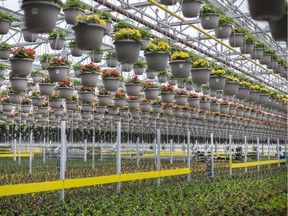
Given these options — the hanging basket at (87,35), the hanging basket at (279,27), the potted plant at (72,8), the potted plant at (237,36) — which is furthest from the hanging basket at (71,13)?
the potted plant at (237,36)

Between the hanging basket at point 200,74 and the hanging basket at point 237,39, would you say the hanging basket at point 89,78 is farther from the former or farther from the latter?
the hanging basket at point 237,39

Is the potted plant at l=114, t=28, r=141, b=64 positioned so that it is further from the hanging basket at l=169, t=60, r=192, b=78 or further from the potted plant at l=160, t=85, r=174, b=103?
the potted plant at l=160, t=85, r=174, b=103

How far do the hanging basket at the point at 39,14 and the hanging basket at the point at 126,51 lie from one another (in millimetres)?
1290

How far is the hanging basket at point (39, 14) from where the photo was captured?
3000 mm

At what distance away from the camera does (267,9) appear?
2668 millimetres

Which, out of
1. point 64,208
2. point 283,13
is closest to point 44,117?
point 64,208

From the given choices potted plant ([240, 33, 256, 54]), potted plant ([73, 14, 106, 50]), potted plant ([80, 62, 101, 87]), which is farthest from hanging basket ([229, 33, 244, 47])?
potted plant ([73, 14, 106, 50])

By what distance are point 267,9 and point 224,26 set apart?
14.8 feet

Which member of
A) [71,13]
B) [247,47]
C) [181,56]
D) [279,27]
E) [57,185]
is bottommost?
[57,185]

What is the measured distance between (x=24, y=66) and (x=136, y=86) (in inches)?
104

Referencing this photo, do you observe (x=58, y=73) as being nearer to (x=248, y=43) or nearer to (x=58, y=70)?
(x=58, y=70)

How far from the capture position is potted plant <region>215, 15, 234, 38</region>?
7.05 m

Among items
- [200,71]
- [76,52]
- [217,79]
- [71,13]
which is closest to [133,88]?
[76,52]

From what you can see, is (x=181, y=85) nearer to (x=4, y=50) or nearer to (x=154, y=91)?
(x=154, y=91)
